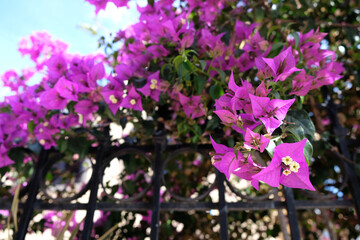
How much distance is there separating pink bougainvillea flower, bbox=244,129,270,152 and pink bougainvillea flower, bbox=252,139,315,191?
0.02 m

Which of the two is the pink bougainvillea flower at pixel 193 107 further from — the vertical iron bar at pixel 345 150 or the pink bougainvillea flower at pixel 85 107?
the vertical iron bar at pixel 345 150

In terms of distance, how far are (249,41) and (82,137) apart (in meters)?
0.71

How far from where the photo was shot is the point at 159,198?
3.16ft

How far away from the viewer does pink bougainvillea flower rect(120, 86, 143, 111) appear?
2.93 feet

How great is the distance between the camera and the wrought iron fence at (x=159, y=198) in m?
0.94

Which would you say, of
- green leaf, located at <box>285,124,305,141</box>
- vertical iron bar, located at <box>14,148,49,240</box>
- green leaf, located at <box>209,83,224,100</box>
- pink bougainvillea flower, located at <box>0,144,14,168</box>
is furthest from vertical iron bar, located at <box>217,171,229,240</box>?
pink bougainvillea flower, located at <box>0,144,14,168</box>

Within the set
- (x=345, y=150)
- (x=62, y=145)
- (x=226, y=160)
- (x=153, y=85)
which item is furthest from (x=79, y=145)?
(x=345, y=150)

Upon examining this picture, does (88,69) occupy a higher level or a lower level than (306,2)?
lower

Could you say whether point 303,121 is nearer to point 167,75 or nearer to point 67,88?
point 167,75

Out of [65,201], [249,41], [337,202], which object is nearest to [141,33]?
[249,41]

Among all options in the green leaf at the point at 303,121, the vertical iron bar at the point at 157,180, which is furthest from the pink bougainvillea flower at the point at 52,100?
the green leaf at the point at 303,121

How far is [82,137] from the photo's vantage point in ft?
3.44

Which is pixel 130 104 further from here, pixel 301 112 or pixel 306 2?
pixel 306 2

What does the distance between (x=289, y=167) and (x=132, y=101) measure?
1.84 ft
